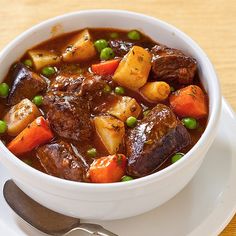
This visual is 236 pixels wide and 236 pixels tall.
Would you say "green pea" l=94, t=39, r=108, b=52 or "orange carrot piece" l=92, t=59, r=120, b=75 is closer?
"orange carrot piece" l=92, t=59, r=120, b=75

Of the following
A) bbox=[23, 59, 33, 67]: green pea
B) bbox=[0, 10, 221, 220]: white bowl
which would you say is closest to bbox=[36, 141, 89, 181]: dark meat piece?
bbox=[0, 10, 221, 220]: white bowl

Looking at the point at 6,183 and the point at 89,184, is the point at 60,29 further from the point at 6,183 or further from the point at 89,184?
the point at 89,184

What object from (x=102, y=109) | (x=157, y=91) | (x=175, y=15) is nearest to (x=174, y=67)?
(x=157, y=91)

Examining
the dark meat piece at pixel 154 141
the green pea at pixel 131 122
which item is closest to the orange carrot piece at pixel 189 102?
A: the dark meat piece at pixel 154 141

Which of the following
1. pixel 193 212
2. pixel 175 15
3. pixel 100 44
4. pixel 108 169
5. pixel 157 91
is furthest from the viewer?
pixel 175 15

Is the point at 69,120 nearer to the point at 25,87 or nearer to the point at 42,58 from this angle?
A: the point at 25,87

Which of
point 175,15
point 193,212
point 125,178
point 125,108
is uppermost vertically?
point 125,108

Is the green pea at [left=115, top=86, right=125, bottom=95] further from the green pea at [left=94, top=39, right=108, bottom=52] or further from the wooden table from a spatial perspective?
the wooden table
